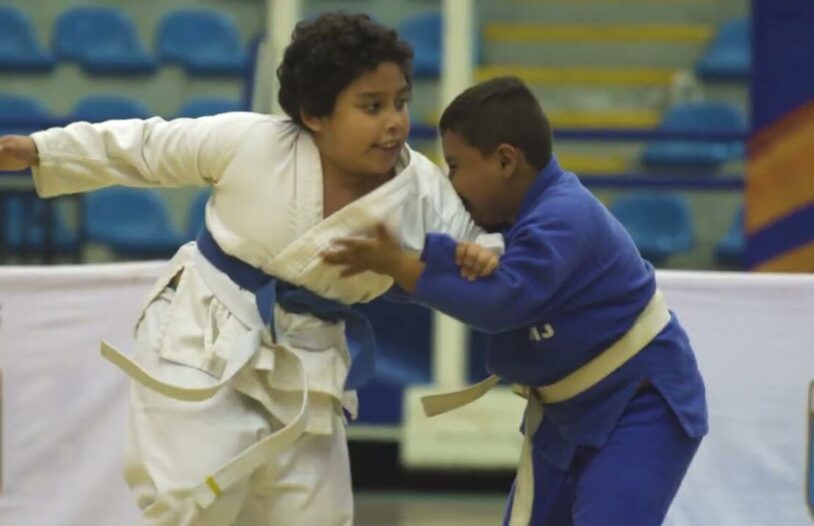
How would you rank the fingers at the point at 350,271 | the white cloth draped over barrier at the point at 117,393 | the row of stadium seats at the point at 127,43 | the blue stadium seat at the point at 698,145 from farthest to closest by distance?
1. the row of stadium seats at the point at 127,43
2. the blue stadium seat at the point at 698,145
3. the white cloth draped over barrier at the point at 117,393
4. the fingers at the point at 350,271

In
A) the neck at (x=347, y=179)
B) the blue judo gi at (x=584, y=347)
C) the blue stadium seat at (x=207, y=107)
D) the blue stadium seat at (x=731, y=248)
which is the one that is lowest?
the blue stadium seat at (x=731, y=248)

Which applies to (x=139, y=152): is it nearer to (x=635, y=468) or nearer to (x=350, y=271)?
(x=350, y=271)

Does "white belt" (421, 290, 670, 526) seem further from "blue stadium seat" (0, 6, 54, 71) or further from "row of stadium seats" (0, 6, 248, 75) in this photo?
"blue stadium seat" (0, 6, 54, 71)

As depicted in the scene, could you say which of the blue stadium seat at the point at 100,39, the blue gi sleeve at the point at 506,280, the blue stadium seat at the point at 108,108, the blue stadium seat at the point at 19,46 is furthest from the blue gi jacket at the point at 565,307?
the blue stadium seat at the point at 19,46

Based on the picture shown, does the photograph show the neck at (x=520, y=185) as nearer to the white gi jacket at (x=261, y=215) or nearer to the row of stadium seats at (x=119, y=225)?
the white gi jacket at (x=261, y=215)

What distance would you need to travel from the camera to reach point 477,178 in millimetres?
2594

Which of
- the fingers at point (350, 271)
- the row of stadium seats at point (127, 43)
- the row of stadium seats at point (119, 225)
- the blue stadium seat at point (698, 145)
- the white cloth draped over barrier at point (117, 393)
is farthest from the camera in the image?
the row of stadium seats at point (127, 43)

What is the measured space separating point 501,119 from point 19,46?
530 centimetres

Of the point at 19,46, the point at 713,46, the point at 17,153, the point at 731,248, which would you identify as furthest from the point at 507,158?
the point at 19,46

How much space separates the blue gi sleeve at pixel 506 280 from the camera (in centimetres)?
243

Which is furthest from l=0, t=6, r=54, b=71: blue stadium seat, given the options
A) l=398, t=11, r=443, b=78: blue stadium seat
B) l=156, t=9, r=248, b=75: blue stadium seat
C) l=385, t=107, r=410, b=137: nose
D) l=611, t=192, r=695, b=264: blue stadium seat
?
l=385, t=107, r=410, b=137: nose

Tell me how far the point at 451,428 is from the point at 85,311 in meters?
2.36

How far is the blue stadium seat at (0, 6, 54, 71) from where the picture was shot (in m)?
7.31

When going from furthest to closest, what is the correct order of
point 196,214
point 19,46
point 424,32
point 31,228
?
point 19,46, point 424,32, point 196,214, point 31,228
